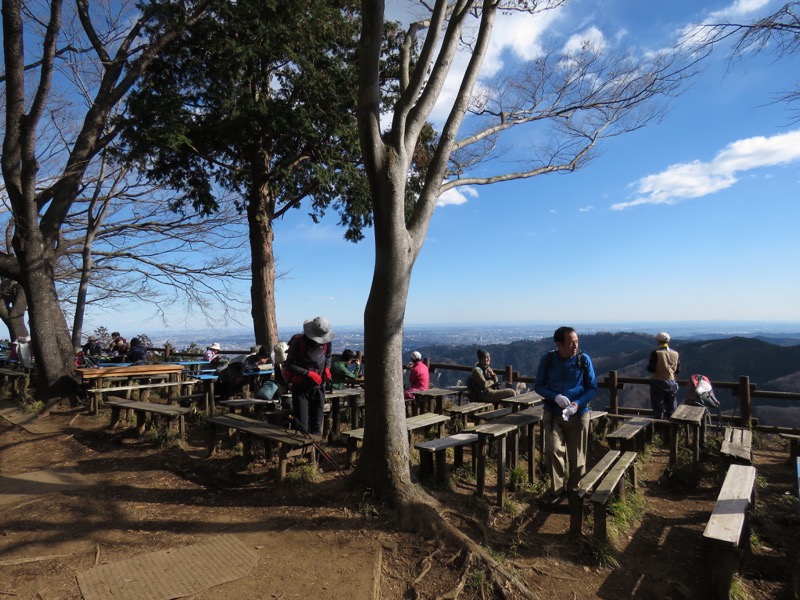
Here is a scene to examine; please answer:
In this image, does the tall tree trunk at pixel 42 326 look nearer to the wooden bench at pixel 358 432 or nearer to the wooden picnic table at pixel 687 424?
the wooden bench at pixel 358 432

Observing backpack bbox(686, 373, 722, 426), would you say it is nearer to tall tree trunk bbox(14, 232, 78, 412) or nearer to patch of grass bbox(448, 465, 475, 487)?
patch of grass bbox(448, 465, 475, 487)

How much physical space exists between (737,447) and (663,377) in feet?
8.60

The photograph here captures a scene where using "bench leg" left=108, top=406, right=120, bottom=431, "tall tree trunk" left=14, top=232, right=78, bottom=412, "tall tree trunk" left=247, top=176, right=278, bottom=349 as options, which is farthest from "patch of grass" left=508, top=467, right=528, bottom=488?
"tall tree trunk" left=14, top=232, right=78, bottom=412

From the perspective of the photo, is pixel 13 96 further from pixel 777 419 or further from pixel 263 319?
pixel 777 419

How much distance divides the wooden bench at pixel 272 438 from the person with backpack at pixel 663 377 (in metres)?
5.64

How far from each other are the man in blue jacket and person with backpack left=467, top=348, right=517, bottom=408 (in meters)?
3.08

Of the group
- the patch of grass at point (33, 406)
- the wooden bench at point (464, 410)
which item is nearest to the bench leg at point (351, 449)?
the wooden bench at point (464, 410)

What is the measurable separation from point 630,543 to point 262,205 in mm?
8730

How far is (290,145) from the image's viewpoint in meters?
9.70

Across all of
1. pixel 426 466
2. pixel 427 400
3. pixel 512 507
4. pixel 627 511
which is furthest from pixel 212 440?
pixel 627 511

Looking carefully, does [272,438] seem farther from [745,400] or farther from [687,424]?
[745,400]

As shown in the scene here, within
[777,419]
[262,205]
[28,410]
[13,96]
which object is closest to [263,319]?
[262,205]

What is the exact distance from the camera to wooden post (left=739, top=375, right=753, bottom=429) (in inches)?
317

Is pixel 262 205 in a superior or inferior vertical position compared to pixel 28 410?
superior
